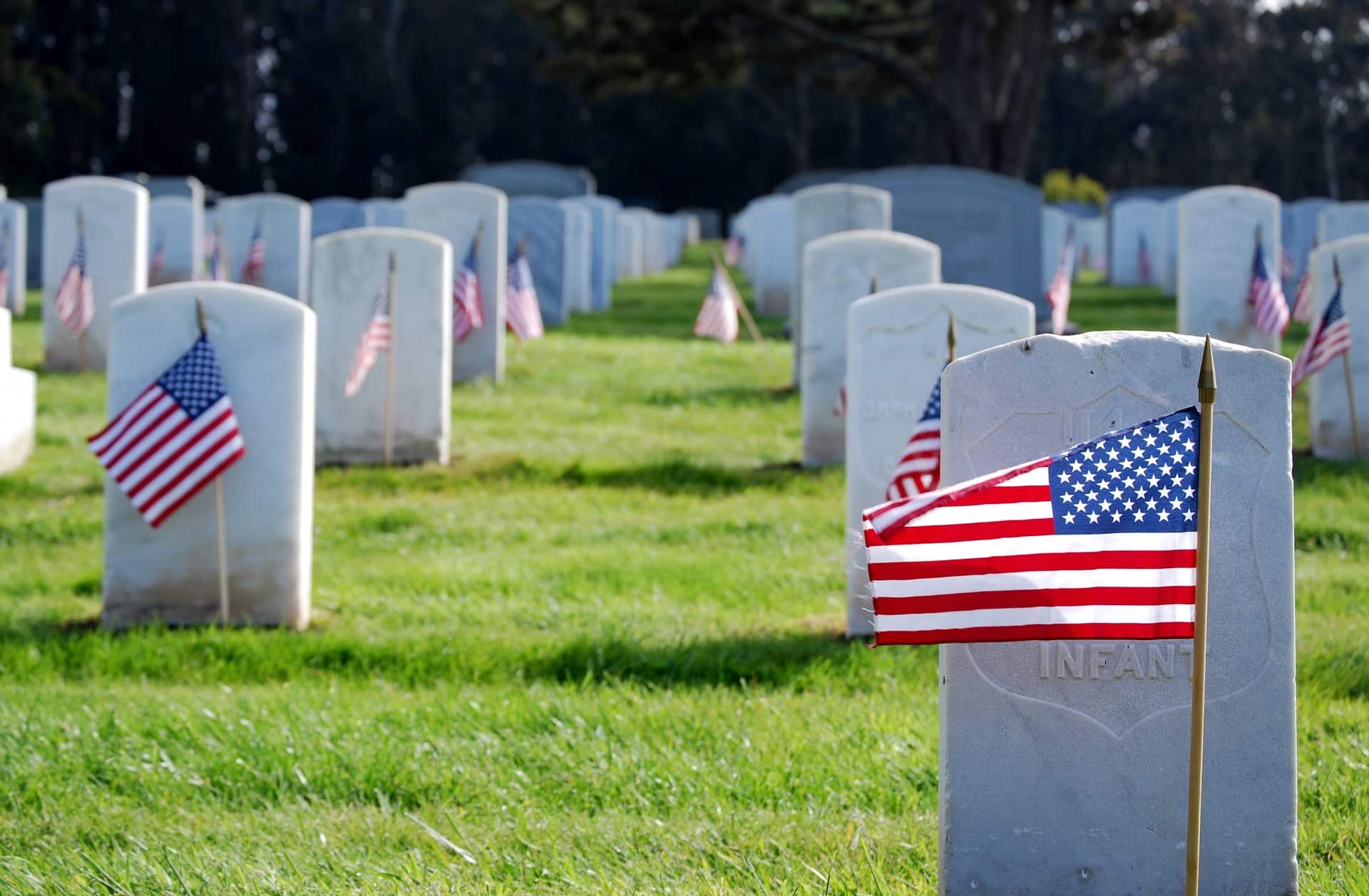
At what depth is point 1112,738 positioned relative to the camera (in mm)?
3703

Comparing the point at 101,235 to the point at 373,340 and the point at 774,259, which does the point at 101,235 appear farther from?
the point at 774,259

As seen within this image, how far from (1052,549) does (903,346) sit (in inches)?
160

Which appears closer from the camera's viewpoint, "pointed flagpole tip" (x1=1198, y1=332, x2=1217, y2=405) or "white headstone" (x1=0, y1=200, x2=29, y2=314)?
"pointed flagpole tip" (x1=1198, y1=332, x2=1217, y2=405)

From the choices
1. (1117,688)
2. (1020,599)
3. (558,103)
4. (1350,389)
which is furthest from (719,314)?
(558,103)

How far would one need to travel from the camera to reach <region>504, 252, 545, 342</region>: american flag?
1434cm

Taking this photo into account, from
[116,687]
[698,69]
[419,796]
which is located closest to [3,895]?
[419,796]

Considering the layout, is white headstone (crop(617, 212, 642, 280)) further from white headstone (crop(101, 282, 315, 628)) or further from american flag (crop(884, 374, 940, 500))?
american flag (crop(884, 374, 940, 500))

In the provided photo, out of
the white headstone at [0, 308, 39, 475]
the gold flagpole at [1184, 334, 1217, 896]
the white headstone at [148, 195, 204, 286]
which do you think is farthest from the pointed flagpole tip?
the white headstone at [148, 195, 204, 286]

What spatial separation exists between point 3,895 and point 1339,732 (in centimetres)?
382

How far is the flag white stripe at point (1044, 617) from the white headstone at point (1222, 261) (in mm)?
11429

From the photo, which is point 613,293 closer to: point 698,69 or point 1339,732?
point 698,69

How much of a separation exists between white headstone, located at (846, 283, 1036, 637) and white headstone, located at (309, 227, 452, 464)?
378cm

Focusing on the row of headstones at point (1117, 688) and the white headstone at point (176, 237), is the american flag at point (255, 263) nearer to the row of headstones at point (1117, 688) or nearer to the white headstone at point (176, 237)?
the white headstone at point (176, 237)

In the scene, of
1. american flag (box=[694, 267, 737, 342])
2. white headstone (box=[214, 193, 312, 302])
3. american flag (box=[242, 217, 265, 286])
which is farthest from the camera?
white headstone (box=[214, 193, 312, 302])
